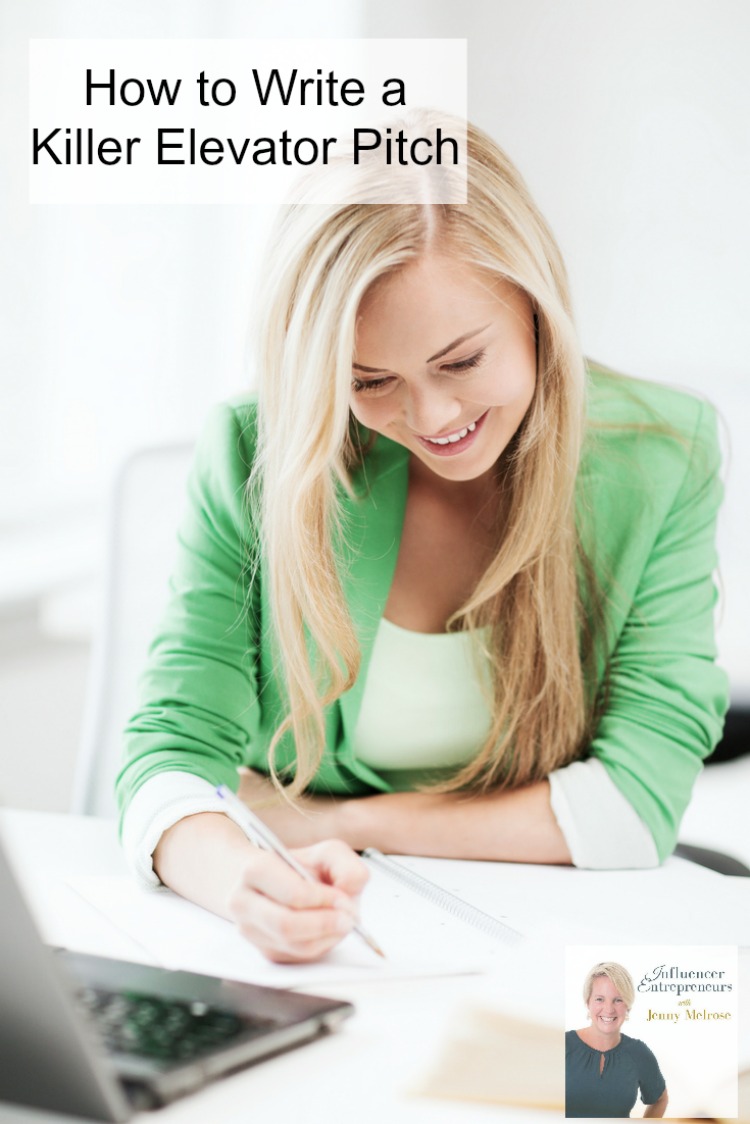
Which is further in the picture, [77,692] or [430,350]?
[77,692]

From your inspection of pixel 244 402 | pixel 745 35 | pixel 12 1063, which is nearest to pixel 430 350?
pixel 244 402

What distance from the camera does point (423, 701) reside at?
927 millimetres

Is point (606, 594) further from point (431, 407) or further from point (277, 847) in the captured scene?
point (277, 847)

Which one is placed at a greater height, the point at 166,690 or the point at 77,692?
the point at 166,690

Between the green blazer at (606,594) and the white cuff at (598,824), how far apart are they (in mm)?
22

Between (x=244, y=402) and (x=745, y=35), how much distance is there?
496 mm

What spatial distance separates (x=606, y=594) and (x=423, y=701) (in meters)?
0.17

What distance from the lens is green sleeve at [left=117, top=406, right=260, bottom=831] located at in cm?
86

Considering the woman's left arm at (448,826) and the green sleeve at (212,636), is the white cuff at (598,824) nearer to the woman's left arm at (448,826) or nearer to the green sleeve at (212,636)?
the woman's left arm at (448,826)

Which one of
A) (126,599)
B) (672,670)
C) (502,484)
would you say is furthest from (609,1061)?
(126,599)

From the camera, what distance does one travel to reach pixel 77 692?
1.36 m

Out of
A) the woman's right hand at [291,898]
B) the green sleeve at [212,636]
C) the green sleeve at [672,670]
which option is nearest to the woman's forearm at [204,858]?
the woman's right hand at [291,898]

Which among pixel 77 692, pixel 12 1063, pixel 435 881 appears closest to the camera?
pixel 12 1063

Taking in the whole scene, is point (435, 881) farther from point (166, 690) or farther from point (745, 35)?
point (745, 35)
